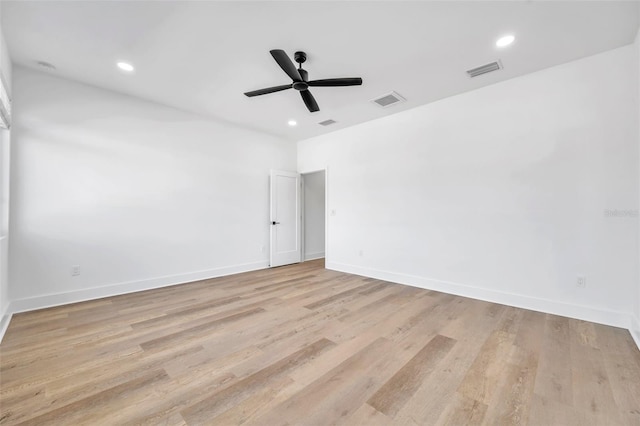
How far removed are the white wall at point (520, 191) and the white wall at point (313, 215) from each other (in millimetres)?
2281

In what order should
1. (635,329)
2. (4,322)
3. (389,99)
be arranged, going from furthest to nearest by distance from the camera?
(389,99)
(4,322)
(635,329)

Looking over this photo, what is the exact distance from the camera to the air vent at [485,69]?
309 cm

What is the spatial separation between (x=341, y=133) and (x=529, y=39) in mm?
3259

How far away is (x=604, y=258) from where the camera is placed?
2842 millimetres

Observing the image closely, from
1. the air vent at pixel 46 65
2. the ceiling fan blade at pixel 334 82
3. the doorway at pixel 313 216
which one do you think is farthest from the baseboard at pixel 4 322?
the doorway at pixel 313 216

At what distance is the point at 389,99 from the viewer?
4016 millimetres

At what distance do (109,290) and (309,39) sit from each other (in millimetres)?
4216

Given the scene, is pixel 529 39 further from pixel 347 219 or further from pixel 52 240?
pixel 52 240

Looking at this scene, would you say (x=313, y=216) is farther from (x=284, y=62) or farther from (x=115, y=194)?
(x=284, y=62)

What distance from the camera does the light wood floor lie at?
1.57 metres

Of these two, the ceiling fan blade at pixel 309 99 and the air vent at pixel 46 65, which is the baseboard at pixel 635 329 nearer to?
the ceiling fan blade at pixel 309 99

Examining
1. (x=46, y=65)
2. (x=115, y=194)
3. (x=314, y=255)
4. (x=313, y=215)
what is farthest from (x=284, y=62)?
(x=314, y=255)

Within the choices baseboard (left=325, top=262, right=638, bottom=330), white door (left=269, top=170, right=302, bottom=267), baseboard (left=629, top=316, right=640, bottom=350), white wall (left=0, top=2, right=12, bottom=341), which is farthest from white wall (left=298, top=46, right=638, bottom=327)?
white wall (left=0, top=2, right=12, bottom=341)

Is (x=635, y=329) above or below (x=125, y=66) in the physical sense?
below
